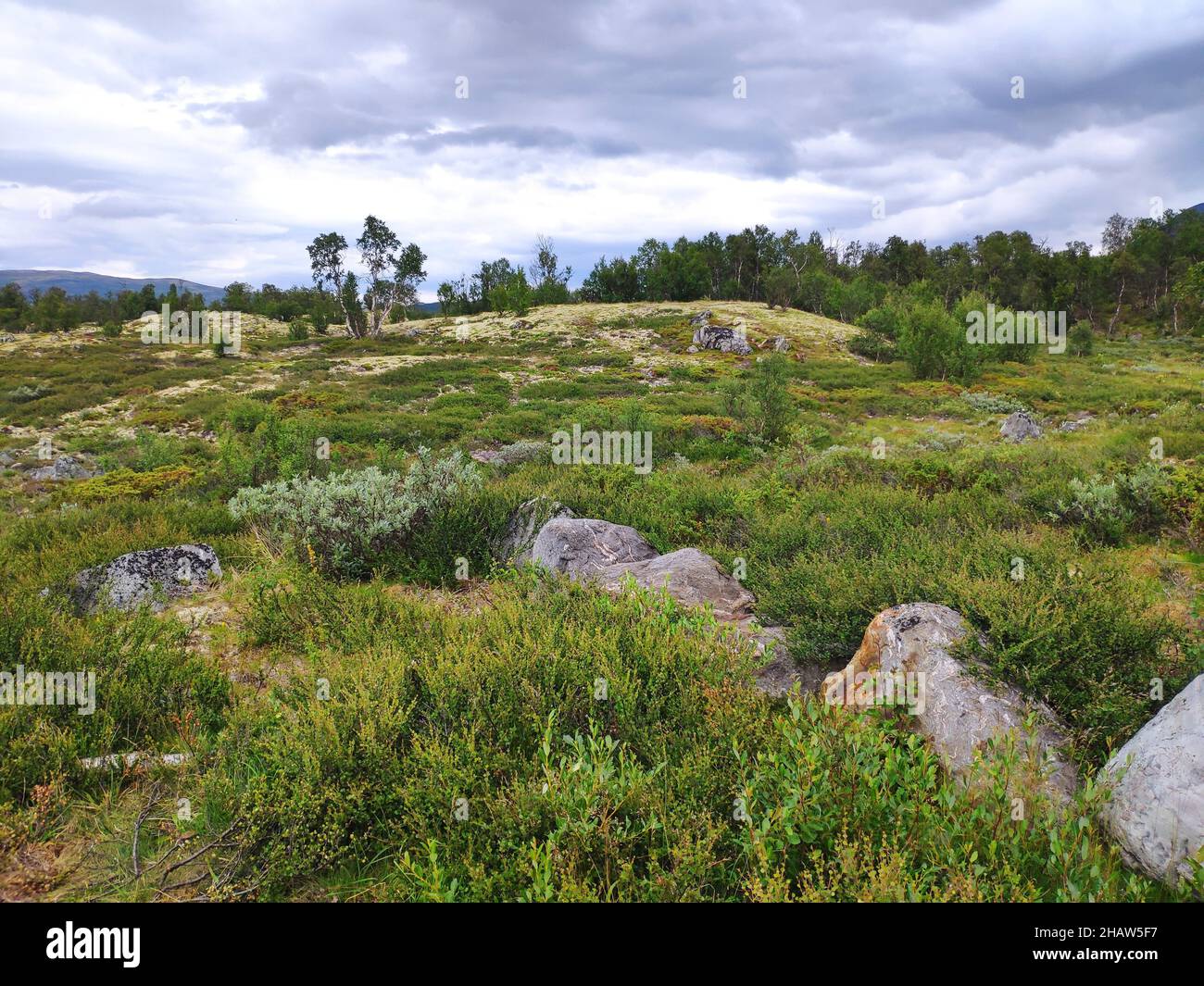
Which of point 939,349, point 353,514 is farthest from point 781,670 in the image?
point 939,349

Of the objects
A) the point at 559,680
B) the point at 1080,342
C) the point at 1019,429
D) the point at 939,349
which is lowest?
the point at 559,680

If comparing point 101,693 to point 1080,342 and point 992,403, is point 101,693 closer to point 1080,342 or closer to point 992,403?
point 992,403

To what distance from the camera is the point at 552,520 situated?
25.9 ft

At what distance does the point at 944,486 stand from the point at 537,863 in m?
9.69

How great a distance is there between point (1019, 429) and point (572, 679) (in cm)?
2260

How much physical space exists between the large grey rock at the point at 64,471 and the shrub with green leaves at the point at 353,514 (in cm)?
1184

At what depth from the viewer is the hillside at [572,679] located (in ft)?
9.63

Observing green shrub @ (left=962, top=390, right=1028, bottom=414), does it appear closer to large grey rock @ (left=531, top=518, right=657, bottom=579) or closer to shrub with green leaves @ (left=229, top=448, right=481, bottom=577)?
large grey rock @ (left=531, top=518, right=657, bottom=579)

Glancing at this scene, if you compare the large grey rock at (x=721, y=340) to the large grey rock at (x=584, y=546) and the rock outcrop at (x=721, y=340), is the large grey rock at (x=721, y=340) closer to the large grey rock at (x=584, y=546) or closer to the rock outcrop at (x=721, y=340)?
the rock outcrop at (x=721, y=340)

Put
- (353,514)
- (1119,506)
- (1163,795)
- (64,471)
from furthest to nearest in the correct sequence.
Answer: (64,471) < (353,514) < (1119,506) < (1163,795)

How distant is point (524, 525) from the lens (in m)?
8.64

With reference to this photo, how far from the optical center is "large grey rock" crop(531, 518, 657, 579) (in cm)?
711

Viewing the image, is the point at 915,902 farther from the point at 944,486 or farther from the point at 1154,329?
the point at 1154,329
